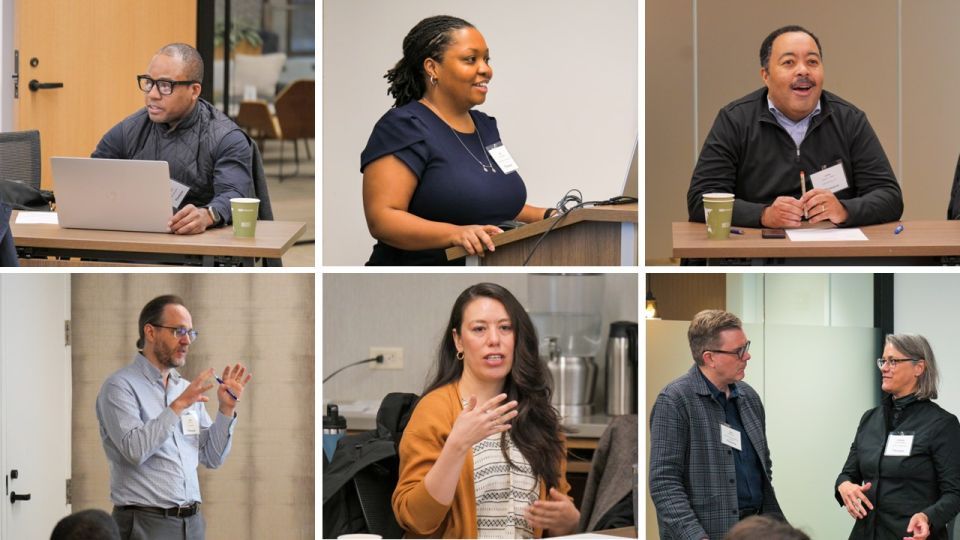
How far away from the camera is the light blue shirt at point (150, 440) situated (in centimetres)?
322

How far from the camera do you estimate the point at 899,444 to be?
3240 millimetres

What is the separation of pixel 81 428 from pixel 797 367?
7.12 feet

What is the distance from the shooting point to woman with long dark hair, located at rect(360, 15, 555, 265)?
345cm

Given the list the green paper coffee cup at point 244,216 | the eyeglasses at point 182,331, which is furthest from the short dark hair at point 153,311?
the green paper coffee cup at point 244,216

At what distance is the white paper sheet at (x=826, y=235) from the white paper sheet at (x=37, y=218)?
2.17 metres

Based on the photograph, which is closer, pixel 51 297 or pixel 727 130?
pixel 51 297

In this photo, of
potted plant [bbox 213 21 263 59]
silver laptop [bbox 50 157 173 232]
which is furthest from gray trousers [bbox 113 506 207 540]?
potted plant [bbox 213 21 263 59]

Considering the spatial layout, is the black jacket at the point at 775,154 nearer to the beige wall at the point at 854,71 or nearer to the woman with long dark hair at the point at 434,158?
the woman with long dark hair at the point at 434,158

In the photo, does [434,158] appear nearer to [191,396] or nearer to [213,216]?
[213,216]

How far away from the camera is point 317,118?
3.14m

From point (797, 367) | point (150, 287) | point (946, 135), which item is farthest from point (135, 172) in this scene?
point (946, 135)

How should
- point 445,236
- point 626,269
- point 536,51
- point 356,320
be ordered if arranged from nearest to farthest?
point 626,269
point 445,236
point 356,320
point 536,51

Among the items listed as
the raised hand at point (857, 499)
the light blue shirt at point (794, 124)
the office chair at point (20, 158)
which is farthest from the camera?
the office chair at point (20, 158)

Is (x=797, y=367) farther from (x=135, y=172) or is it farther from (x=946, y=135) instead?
(x=946, y=135)
